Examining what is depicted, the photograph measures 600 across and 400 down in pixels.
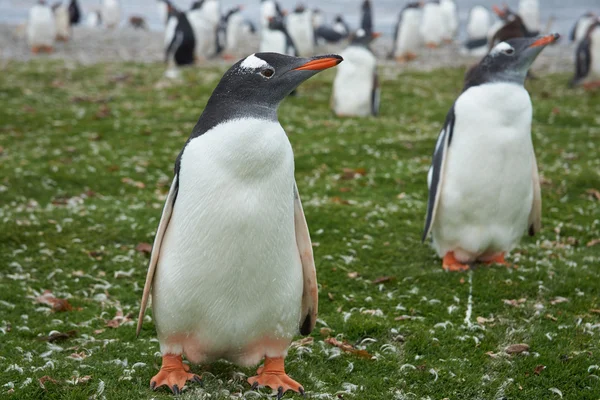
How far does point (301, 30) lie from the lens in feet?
88.2

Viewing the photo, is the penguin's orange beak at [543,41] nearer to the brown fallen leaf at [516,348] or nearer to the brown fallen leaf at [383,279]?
the brown fallen leaf at [383,279]

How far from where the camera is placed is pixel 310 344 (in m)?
5.06

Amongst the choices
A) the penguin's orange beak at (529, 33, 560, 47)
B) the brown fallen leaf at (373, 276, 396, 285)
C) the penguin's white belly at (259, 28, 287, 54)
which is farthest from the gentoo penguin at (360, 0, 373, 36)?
the brown fallen leaf at (373, 276, 396, 285)

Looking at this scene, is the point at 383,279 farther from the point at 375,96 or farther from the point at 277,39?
the point at 277,39

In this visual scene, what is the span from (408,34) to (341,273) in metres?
22.2

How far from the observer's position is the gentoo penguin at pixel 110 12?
41.1 meters

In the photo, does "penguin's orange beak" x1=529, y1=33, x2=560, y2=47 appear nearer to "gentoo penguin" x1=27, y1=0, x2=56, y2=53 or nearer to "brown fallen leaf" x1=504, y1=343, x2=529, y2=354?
"brown fallen leaf" x1=504, y1=343, x2=529, y2=354

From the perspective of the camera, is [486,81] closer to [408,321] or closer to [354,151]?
[408,321]

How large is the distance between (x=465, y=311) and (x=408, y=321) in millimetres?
571

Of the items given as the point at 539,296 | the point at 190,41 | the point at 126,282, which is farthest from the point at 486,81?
the point at 190,41

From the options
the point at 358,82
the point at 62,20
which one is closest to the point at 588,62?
the point at 358,82

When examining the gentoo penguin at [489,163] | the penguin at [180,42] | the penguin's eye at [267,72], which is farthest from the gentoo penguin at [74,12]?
the penguin's eye at [267,72]

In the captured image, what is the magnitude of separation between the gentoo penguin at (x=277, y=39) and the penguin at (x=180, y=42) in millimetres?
3094

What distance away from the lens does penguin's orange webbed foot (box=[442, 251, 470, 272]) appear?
6.71 metres
